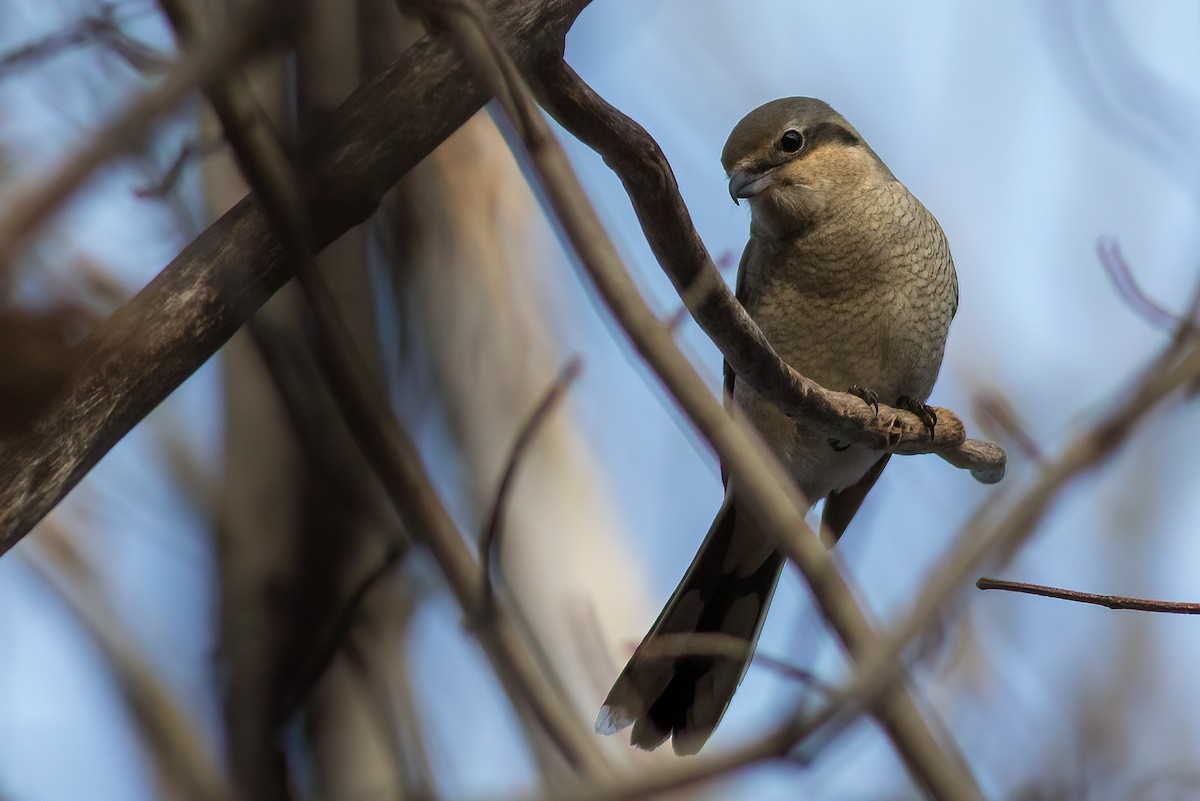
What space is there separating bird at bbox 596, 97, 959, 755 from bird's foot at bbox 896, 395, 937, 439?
11mm

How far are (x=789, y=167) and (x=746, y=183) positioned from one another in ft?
0.58

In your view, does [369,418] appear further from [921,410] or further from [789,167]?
[789,167]

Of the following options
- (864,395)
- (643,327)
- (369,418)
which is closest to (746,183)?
(864,395)

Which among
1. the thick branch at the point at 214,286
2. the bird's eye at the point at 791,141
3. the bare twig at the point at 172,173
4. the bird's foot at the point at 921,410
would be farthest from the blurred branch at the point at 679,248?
the bird's eye at the point at 791,141

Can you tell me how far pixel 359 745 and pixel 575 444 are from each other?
2180 mm

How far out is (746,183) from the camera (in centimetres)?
416

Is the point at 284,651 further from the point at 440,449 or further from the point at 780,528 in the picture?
the point at 780,528

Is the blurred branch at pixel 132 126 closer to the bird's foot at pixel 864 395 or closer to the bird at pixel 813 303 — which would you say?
the bird's foot at pixel 864 395

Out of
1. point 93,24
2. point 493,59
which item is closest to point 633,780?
point 493,59

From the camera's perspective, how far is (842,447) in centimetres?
421

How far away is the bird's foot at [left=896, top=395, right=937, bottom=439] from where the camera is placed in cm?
380

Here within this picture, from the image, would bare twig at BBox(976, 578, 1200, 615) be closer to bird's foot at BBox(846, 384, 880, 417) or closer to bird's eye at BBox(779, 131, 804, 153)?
bird's foot at BBox(846, 384, 880, 417)

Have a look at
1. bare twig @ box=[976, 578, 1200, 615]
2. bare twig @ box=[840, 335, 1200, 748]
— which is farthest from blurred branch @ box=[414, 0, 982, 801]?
bare twig @ box=[976, 578, 1200, 615]

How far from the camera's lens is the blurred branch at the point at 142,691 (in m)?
3.35
